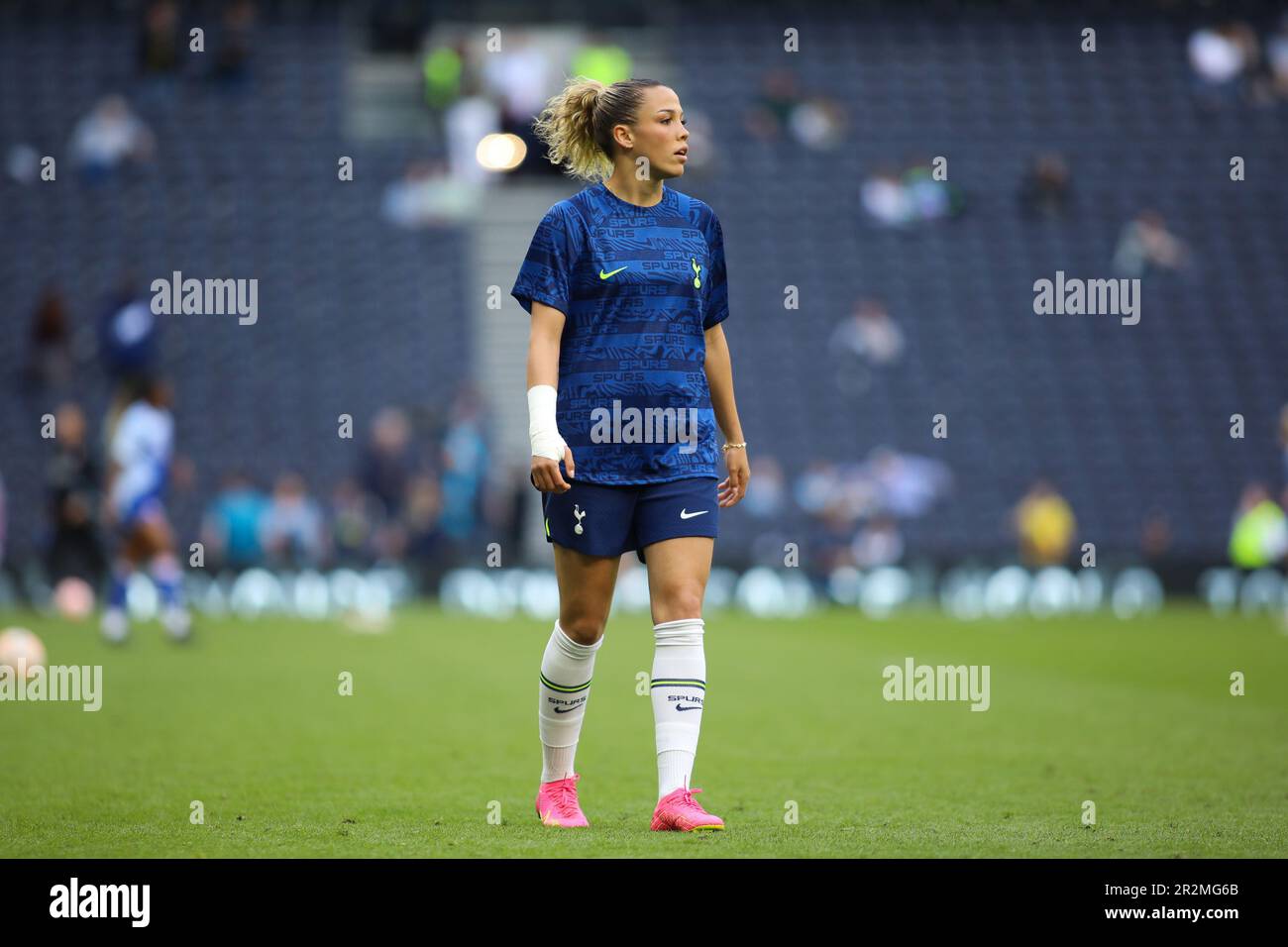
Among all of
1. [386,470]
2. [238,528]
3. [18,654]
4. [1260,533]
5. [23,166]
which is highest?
[23,166]

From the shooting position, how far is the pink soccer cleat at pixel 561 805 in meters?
5.93

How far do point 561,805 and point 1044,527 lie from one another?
1883 cm

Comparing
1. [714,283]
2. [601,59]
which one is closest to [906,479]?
[601,59]

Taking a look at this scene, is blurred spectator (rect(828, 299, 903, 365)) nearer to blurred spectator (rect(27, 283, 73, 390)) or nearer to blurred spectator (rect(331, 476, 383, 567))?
blurred spectator (rect(331, 476, 383, 567))

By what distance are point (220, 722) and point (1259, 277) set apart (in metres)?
22.2

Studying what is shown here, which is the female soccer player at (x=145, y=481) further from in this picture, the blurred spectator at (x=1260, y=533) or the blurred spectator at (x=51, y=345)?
the blurred spectator at (x=1260, y=533)

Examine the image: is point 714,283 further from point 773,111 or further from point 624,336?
point 773,111

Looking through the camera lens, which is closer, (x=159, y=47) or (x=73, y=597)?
(x=73, y=597)

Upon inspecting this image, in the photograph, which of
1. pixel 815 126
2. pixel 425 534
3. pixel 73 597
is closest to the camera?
pixel 73 597

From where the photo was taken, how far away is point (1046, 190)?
28.3 meters

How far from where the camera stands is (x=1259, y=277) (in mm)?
27859

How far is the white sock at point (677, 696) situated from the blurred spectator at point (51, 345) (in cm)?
1933
